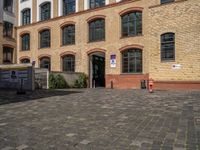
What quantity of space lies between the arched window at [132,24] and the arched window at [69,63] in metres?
6.62

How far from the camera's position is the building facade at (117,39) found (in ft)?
61.4

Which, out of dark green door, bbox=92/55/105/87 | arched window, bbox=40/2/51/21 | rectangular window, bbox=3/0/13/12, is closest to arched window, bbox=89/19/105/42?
dark green door, bbox=92/55/105/87

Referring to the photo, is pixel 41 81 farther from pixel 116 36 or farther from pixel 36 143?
pixel 36 143

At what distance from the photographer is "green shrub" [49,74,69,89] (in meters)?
21.8

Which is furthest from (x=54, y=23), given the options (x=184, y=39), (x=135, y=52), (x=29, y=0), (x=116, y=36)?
(x=184, y=39)

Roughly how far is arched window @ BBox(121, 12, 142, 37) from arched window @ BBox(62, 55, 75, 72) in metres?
6.62

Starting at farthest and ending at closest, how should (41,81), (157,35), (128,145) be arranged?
(41,81)
(157,35)
(128,145)

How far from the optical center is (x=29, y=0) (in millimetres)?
31516

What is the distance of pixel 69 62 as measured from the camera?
27.6 metres

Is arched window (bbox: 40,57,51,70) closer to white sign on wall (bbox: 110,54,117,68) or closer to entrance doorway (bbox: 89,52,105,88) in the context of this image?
entrance doorway (bbox: 89,52,105,88)

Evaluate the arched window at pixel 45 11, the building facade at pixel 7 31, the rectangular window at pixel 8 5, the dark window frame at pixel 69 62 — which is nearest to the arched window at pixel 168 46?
the dark window frame at pixel 69 62

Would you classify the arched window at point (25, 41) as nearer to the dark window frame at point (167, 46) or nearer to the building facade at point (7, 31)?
the building facade at point (7, 31)

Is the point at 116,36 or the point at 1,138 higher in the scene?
the point at 116,36

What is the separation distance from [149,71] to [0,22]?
19.2 meters
